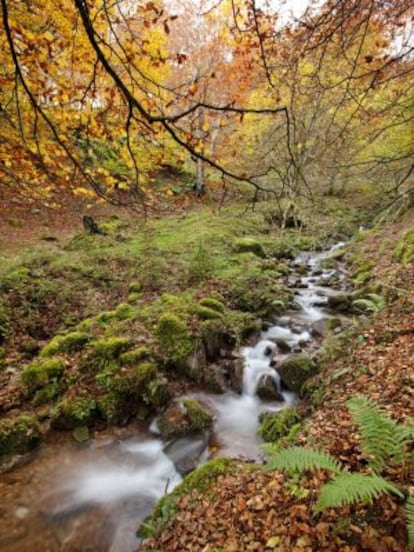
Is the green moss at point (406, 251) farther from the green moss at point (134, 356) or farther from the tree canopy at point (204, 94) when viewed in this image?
the green moss at point (134, 356)

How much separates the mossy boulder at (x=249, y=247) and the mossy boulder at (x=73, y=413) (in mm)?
7788

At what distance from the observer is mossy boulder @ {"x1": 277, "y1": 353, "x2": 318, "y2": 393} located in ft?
19.0

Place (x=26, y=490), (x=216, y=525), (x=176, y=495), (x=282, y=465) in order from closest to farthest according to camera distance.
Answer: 1. (x=282, y=465)
2. (x=216, y=525)
3. (x=176, y=495)
4. (x=26, y=490)

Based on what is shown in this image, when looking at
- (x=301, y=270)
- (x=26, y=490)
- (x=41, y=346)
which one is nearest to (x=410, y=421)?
(x=26, y=490)

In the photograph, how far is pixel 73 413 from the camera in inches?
201

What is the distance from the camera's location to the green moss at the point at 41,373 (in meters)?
5.59

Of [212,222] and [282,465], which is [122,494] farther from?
[212,222]

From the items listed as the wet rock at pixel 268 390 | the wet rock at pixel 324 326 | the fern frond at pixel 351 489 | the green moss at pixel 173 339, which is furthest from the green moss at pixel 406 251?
the fern frond at pixel 351 489

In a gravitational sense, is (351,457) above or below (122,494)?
above

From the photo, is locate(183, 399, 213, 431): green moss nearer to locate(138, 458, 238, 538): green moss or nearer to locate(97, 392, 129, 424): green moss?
locate(97, 392, 129, 424): green moss

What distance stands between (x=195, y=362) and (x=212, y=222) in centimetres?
993

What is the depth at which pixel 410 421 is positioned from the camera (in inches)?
117

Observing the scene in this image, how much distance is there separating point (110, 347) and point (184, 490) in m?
2.92

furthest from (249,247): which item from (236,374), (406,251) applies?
(236,374)
